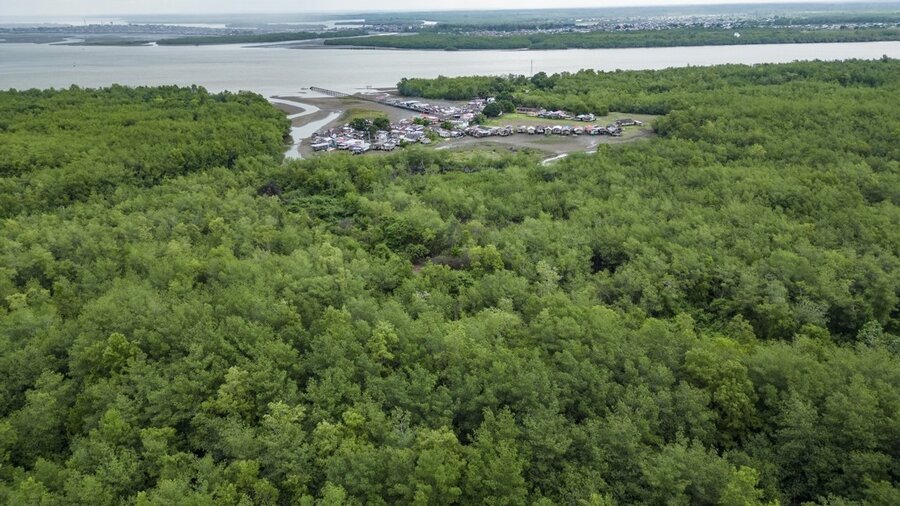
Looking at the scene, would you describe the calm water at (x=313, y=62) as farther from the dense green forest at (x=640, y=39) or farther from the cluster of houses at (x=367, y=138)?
the cluster of houses at (x=367, y=138)

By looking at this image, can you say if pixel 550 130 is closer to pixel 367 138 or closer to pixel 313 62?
pixel 367 138

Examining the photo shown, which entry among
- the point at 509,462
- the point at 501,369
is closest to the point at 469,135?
the point at 501,369

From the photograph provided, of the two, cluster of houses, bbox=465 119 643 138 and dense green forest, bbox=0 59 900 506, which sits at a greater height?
cluster of houses, bbox=465 119 643 138

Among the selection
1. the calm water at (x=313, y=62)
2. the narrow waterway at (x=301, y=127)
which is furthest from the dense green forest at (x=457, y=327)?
the calm water at (x=313, y=62)

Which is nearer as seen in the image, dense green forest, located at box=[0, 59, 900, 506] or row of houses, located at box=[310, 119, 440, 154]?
dense green forest, located at box=[0, 59, 900, 506]

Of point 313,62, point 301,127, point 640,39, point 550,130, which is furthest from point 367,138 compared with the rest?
point 640,39

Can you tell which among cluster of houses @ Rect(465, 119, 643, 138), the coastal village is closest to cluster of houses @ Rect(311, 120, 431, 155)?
the coastal village

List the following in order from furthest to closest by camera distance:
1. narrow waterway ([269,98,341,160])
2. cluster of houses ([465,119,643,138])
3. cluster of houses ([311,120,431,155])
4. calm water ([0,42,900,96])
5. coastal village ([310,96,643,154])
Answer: calm water ([0,42,900,96])
cluster of houses ([465,119,643,138])
coastal village ([310,96,643,154])
narrow waterway ([269,98,341,160])
cluster of houses ([311,120,431,155])

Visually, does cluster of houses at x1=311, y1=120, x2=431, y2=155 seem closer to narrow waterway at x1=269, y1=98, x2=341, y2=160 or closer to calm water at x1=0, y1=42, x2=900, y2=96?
narrow waterway at x1=269, y1=98, x2=341, y2=160
